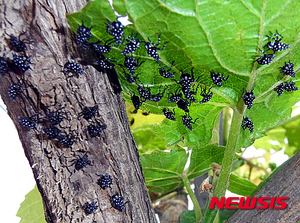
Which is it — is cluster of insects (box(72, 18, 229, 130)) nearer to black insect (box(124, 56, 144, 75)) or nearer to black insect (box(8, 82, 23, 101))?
black insect (box(124, 56, 144, 75))

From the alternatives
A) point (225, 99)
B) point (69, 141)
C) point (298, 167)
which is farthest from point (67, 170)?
point (298, 167)

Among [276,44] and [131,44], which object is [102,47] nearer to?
[131,44]

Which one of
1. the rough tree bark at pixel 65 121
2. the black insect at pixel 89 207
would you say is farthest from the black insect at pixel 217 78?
the black insect at pixel 89 207

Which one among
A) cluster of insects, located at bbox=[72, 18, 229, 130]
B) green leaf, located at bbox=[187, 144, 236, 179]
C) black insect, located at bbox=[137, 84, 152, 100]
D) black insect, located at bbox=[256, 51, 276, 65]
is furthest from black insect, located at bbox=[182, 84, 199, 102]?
green leaf, located at bbox=[187, 144, 236, 179]

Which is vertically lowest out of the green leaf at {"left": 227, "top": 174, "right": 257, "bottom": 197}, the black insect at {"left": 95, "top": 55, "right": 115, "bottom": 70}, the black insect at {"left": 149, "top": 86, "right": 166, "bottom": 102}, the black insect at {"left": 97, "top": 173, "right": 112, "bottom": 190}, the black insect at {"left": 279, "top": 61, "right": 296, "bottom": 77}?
the green leaf at {"left": 227, "top": 174, "right": 257, "bottom": 197}

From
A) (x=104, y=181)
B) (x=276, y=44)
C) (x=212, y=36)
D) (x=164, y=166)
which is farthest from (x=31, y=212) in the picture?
(x=276, y=44)

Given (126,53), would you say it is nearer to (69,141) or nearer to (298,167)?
(69,141)
